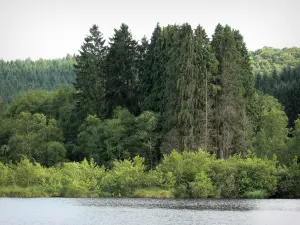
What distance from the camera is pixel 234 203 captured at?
5688 cm

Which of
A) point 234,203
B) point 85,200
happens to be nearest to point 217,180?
point 234,203

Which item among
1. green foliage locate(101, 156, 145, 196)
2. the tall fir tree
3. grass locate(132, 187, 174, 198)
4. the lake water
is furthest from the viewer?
the tall fir tree

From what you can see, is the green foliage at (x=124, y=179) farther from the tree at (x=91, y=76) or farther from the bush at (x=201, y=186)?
the tree at (x=91, y=76)

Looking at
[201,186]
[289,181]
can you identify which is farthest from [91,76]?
[289,181]

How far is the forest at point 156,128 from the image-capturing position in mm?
65062

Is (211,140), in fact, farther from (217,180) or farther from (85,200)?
(85,200)

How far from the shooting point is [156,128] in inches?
3091

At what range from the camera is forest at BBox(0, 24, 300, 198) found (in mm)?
65062

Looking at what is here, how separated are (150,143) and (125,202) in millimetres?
19394

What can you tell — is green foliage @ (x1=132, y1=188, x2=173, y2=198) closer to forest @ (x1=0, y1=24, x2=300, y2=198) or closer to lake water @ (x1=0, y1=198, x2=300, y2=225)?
forest @ (x1=0, y1=24, x2=300, y2=198)

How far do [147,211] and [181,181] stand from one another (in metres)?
16.2

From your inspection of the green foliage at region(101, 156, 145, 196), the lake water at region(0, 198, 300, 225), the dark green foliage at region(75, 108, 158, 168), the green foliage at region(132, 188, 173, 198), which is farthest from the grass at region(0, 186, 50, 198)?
the dark green foliage at region(75, 108, 158, 168)

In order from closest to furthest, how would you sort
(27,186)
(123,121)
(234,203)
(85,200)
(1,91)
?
1. (234,203)
2. (85,200)
3. (27,186)
4. (123,121)
5. (1,91)

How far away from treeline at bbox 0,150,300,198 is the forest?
113mm
